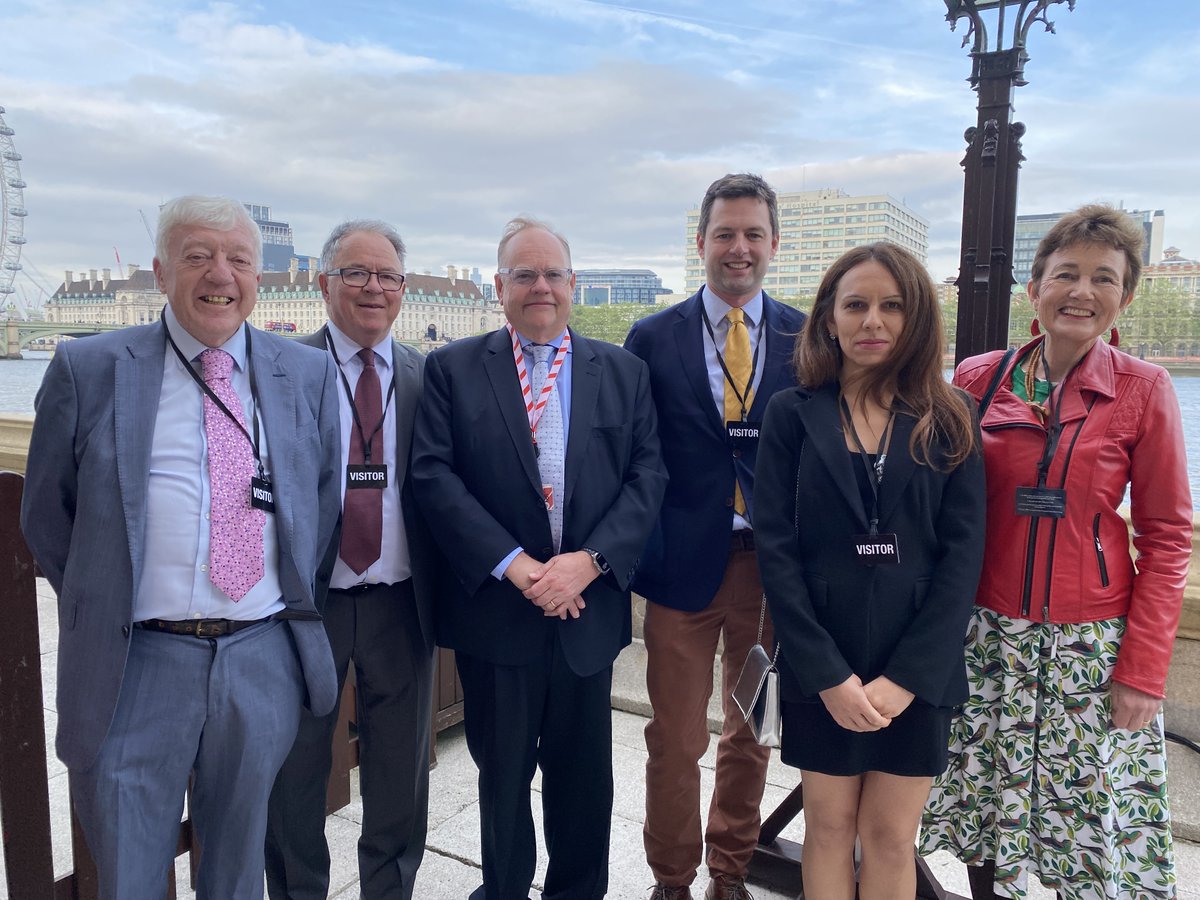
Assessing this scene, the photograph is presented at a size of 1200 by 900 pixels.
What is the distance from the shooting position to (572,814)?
2094mm

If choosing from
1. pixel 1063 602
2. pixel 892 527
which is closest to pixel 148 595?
pixel 892 527

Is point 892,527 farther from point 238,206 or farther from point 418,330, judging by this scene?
point 418,330

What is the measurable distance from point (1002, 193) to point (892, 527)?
1.12m

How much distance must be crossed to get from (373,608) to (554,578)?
556 mm

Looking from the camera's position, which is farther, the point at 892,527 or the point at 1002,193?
the point at 1002,193

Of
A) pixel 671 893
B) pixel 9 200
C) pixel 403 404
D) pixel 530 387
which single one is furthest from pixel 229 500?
pixel 9 200

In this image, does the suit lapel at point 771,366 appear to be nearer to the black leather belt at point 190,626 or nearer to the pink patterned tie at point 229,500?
the pink patterned tie at point 229,500

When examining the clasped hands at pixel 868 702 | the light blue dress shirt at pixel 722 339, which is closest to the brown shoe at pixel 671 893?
the clasped hands at pixel 868 702

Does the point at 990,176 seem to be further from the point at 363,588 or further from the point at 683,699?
the point at 363,588

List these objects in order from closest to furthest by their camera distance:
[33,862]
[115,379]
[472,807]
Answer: [115,379] < [33,862] < [472,807]

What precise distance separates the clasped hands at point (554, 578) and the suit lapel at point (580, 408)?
0.56 feet

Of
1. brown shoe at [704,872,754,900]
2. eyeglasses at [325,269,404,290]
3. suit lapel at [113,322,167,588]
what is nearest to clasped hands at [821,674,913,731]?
brown shoe at [704,872,754,900]

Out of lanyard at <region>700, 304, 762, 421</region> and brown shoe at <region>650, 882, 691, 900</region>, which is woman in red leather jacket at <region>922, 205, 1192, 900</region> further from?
brown shoe at <region>650, 882, 691, 900</region>

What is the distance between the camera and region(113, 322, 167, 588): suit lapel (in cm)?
146
